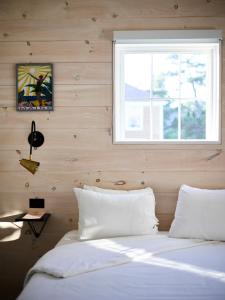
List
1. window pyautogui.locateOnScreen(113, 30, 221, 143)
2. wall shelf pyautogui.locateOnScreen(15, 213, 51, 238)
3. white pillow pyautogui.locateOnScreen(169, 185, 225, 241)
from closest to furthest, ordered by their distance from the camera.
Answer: white pillow pyautogui.locateOnScreen(169, 185, 225, 241) < wall shelf pyautogui.locateOnScreen(15, 213, 51, 238) < window pyautogui.locateOnScreen(113, 30, 221, 143)

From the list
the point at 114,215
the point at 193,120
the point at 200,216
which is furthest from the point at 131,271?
the point at 193,120

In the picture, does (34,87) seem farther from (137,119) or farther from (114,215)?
(114,215)

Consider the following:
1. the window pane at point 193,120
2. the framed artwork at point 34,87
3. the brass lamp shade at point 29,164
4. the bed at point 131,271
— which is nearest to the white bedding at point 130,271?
the bed at point 131,271

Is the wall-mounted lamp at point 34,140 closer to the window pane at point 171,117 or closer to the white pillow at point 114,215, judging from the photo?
the white pillow at point 114,215

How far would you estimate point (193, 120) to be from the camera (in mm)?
3160

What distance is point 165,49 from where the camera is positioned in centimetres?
311

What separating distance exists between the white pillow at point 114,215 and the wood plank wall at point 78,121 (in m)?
0.23

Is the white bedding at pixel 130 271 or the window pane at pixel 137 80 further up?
the window pane at pixel 137 80

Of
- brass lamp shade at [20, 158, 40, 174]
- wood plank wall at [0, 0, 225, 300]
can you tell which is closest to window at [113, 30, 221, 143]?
wood plank wall at [0, 0, 225, 300]

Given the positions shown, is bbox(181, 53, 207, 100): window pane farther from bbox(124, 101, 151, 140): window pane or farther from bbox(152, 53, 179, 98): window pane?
bbox(124, 101, 151, 140): window pane

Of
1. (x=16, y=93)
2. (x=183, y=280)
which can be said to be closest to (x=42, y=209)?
(x=16, y=93)

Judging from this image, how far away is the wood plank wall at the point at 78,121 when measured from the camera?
2988mm

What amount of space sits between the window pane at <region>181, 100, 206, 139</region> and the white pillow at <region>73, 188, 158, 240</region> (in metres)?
0.70

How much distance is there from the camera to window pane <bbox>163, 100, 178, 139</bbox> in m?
3.17
